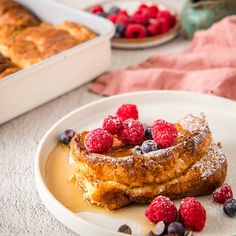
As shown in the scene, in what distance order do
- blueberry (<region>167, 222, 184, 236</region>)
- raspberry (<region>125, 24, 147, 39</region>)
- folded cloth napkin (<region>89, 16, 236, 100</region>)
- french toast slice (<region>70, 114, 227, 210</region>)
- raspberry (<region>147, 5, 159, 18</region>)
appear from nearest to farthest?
blueberry (<region>167, 222, 184, 236</region>) < french toast slice (<region>70, 114, 227, 210</region>) < folded cloth napkin (<region>89, 16, 236, 100</region>) < raspberry (<region>125, 24, 147, 39</region>) < raspberry (<region>147, 5, 159, 18</region>)

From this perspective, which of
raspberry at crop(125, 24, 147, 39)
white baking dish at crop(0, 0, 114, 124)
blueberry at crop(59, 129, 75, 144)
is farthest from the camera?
raspberry at crop(125, 24, 147, 39)

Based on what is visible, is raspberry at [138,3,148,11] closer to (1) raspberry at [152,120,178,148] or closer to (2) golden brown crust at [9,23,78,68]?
(2) golden brown crust at [9,23,78,68]

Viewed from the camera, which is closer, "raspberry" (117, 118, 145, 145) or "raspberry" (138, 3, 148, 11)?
"raspberry" (117, 118, 145, 145)

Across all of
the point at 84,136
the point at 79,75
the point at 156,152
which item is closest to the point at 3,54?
the point at 79,75

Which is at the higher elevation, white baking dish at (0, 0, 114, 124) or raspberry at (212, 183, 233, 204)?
raspberry at (212, 183, 233, 204)

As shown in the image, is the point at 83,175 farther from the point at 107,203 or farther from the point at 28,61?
the point at 28,61

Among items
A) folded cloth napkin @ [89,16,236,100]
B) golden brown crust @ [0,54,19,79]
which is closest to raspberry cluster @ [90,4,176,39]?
folded cloth napkin @ [89,16,236,100]
